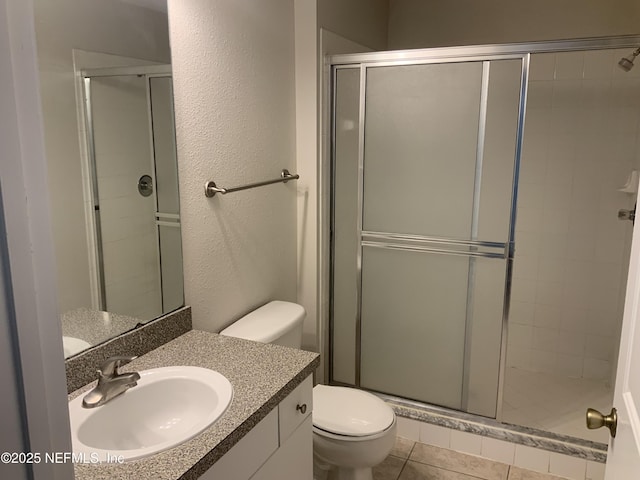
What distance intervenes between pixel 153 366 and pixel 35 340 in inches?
44.3

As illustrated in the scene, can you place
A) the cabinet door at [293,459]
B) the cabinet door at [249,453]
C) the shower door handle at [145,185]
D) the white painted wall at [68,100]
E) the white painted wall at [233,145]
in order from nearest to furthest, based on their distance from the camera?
the cabinet door at [249,453] < the white painted wall at [68,100] < the cabinet door at [293,459] < the shower door handle at [145,185] < the white painted wall at [233,145]

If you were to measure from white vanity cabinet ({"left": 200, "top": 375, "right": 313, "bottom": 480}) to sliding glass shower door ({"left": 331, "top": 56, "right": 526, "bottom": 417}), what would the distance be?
42.3 inches

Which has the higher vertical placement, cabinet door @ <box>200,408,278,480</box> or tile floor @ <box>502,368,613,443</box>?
cabinet door @ <box>200,408,278,480</box>

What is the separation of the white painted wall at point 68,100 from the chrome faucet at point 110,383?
0.21 meters

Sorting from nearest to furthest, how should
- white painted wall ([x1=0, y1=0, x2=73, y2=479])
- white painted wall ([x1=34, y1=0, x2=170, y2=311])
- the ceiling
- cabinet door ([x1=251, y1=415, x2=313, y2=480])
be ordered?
white painted wall ([x1=0, y1=0, x2=73, y2=479])
white painted wall ([x1=34, y1=0, x2=170, y2=311])
cabinet door ([x1=251, y1=415, x2=313, y2=480])
the ceiling

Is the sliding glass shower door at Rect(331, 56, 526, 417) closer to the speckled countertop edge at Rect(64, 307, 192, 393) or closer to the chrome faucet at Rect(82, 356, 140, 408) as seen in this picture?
the speckled countertop edge at Rect(64, 307, 192, 393)

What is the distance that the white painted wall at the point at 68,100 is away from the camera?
136 centimetres

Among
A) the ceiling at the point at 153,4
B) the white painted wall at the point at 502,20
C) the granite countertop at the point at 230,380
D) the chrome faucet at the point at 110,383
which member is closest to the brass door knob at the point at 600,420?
the granite countertop at the point at 230,380

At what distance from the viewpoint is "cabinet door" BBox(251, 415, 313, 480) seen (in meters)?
1.46

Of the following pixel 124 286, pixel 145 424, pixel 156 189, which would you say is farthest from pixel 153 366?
pixel 156 189

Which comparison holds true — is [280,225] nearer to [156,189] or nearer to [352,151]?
[352,151]

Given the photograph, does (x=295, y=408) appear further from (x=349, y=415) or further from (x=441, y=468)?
(x=441, y=468)

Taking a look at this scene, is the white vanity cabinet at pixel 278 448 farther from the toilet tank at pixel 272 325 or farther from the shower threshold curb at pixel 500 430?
the shower threshold curb at pixel 500 430

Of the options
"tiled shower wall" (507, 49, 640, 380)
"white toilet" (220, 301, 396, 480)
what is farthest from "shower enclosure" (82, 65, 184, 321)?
"tiled shower wall" (507, 49, 640, 380)
